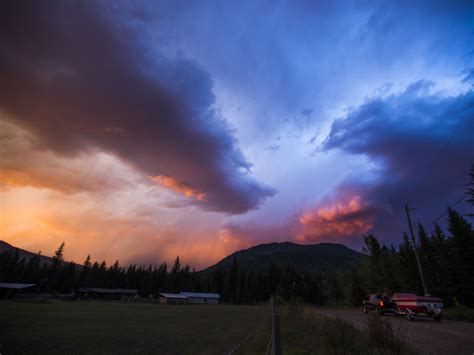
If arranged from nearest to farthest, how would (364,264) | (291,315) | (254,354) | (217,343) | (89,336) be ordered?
1. (254,354)
2. (217,343)
3. (89,336)
4. (291,315)
5. (364,264)

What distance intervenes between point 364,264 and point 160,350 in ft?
198

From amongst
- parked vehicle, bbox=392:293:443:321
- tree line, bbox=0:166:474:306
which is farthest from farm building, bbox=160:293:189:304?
parked vehicle, bbox=392:293:443:321

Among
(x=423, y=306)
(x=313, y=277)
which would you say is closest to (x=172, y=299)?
(x=313, y=277)

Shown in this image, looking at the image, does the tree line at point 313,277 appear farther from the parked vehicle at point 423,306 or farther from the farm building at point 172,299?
the farm building at point 172,299

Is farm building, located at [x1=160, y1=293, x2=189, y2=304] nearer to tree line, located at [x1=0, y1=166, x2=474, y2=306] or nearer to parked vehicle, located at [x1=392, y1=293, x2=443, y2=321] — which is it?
tree line, located at [x1=0, y1=166, x2=474, y2=306]

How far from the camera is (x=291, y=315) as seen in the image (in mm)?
24812

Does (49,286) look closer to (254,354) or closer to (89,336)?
(89,336)

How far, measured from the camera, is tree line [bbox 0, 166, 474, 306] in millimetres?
40531

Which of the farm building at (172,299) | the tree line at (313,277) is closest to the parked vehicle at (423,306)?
the tree line at (313,277)

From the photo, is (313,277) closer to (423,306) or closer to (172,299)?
A: (172,299)

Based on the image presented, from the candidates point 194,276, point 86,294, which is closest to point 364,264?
point 194,276

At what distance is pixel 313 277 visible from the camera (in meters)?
122

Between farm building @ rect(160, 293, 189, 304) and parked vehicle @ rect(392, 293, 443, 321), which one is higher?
parked vehicle @ rect(392, 293, 443, 321)

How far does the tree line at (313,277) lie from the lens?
133 feet
